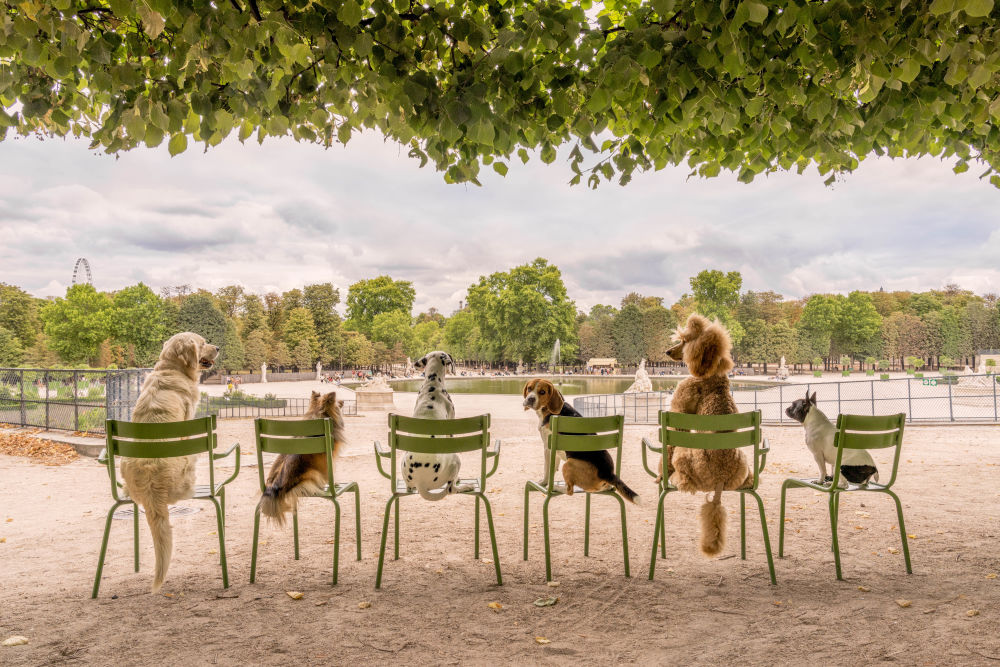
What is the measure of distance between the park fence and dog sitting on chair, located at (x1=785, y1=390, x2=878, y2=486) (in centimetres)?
983

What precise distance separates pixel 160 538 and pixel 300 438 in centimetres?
100

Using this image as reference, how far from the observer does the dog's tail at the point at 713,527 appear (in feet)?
13.0

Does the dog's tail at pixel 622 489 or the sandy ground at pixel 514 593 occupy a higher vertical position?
the dog's tail at pixel 622 489

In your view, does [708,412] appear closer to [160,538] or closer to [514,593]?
[514,593]

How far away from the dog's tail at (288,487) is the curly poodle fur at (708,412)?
8.26 ft

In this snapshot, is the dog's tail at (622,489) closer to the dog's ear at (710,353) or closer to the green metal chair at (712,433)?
the green metal chair at (712,433)

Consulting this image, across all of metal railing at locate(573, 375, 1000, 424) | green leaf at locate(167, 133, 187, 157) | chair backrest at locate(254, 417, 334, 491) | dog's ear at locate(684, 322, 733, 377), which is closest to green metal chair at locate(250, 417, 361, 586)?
chair backrest at locate(254, 417, 334, 491)

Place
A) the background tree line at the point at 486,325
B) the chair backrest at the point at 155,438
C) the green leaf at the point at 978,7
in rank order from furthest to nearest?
the background tree line at the point at 486,325, the chair backrest at the point at 155,438, the green leaf at the point at 978,7

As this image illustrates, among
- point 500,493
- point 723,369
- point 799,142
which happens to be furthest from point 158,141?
point 500,493

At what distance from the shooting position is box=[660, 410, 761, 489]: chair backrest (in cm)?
370

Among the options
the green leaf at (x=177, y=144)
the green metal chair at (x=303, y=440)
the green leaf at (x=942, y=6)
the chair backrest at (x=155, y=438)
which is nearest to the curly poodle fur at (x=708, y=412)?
the green leaf at (x=942, y=6)

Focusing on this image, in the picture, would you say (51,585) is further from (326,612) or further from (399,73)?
(399,73)

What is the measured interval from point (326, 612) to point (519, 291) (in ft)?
160

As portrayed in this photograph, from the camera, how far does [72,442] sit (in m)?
9.48
